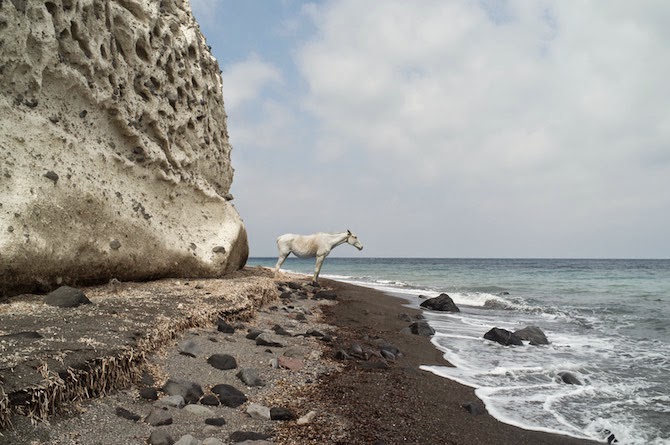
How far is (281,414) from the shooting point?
4.61 meters

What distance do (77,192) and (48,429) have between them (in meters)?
5.66

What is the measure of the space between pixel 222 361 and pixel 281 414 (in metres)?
1.56

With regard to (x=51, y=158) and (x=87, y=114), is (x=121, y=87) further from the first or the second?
(x=51, y=158)

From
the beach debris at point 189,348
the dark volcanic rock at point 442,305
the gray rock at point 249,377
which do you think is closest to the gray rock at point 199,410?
the gray rock at point 249,377

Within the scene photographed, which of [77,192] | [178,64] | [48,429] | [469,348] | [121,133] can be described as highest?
[178,64]

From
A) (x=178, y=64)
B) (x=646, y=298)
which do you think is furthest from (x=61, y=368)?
(x=646, y=298)

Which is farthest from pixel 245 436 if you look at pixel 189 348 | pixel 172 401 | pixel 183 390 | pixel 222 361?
pixel 189 348

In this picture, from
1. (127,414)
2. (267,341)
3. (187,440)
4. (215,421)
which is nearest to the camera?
(187,440)

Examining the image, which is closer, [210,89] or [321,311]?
[321,311]

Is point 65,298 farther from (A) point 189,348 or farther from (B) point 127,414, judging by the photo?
(B) point 127,414

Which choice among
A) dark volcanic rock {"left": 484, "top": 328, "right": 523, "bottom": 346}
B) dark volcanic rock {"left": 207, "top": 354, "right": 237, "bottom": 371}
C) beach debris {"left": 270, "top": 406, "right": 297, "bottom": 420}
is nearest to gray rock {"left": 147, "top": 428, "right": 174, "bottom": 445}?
beach debris {"left": 270, "top": 406, "right": 297, "bottom": 420}

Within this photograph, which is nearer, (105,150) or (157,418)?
(157,418)

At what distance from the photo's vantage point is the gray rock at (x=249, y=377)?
218 inches

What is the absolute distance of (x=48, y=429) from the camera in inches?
136
